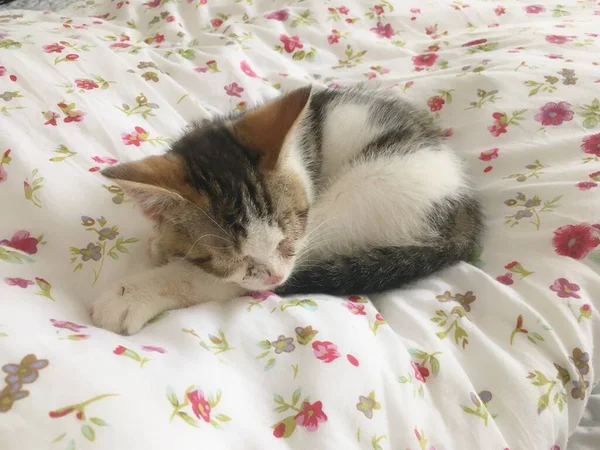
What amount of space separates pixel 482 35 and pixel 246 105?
0.92m

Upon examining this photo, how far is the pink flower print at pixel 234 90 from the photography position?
1.55 m

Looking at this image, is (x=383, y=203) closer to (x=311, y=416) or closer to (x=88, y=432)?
(x=311, y=416)

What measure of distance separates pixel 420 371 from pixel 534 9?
1765 millimetres

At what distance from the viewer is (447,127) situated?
4.72ft

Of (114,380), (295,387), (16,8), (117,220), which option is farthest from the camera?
(16,8)

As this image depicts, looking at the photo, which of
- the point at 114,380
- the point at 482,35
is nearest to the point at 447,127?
the point at 482,35

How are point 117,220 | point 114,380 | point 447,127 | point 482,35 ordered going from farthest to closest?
1. point 482,35
2. point 447,127
3. point 117,220
4. point 114,380

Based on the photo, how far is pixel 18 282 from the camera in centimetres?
84

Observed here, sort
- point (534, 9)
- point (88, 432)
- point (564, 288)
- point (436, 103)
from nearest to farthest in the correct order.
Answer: point (88, 432)
point (564, 288)
point (436, 103)
point (534, 9)

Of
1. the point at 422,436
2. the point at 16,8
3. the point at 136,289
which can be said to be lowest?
the point at 422,436

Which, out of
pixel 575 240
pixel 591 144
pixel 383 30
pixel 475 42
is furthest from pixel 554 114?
pixel 383 30

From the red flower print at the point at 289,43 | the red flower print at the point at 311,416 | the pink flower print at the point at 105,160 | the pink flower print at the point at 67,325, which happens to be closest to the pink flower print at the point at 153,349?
the pink flower print at the point at 67,325

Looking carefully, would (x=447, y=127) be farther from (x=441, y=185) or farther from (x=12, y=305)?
(x=12, y=305)

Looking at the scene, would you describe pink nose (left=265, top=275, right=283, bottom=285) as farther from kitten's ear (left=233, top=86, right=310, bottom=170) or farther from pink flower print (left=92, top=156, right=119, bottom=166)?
pink flower print (left=92, top=156, right=119, bottom=166)
